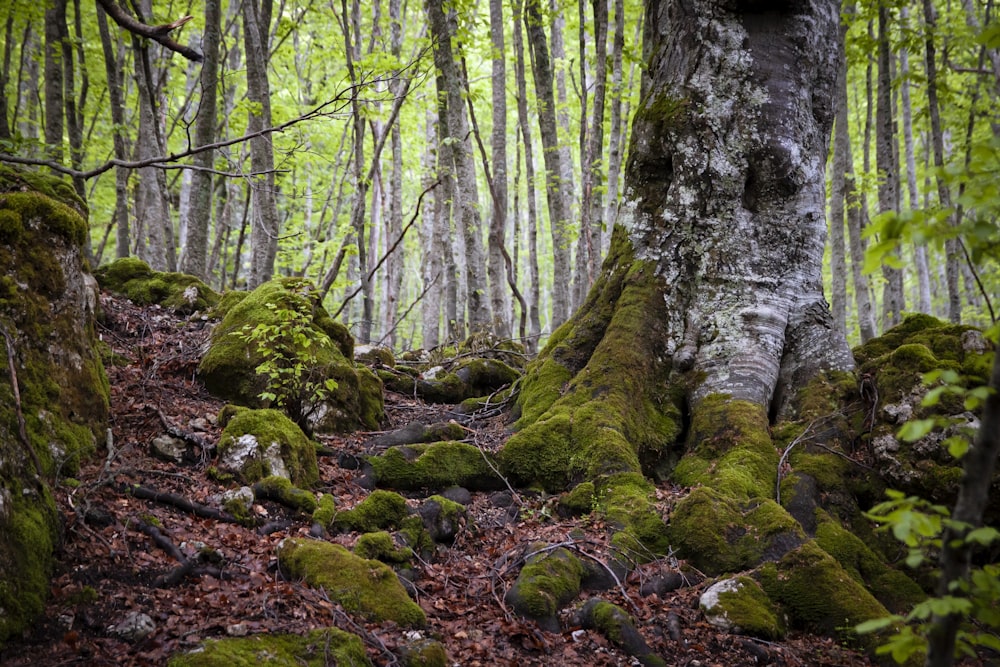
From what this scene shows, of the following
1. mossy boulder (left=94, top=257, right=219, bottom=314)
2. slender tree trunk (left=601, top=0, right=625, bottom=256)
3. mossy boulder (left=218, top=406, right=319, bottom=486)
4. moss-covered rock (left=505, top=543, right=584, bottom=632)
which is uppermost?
slender tree trunk (left=601, top=0, right=625, bottom=256)

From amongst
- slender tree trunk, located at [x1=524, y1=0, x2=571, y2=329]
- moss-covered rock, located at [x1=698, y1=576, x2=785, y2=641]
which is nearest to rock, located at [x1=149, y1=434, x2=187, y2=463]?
moss-covered rock, located at [x1=698, y1=576, x2=785, y2=641]

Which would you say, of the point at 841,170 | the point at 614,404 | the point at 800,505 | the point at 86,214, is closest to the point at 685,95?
the point at 614,404

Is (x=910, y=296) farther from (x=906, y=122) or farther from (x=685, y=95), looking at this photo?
(x=685, y=95)

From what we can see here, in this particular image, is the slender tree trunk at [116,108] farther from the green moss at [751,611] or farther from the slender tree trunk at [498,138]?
Answer: the green moss at [751,611]

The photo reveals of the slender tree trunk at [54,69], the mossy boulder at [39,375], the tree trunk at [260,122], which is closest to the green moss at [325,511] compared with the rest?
the mossy boulder at [39,375]

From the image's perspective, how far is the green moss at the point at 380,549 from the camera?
398 centimetres

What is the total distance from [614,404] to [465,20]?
7.05m

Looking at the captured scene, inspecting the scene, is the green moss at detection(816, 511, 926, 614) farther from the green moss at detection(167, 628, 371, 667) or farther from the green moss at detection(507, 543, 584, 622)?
the green moss at detection(167, 628, 371, 667)

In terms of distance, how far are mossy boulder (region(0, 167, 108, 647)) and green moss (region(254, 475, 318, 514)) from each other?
119 cm

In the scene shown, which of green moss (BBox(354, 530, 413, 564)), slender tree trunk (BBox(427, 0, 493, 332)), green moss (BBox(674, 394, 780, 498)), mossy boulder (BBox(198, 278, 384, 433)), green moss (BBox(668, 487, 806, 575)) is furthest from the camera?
slender tree trunk (BBox(427, 0, 493, 332))

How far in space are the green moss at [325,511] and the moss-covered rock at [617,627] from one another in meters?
1.91

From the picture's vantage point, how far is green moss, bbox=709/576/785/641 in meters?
3.55

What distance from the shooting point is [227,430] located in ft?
15.9

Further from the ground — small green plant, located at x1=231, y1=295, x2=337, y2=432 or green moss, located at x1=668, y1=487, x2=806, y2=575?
small green plant, located at x1=231, y1=295, x2=337, y2=432
